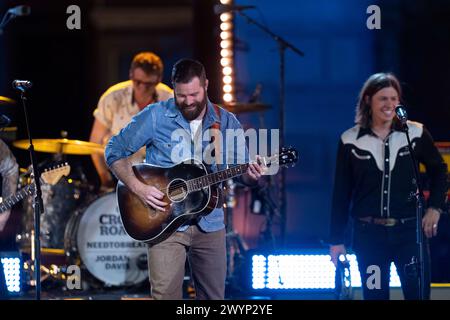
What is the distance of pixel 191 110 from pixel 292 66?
4019 mm

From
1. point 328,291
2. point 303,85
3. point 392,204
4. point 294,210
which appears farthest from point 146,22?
point 392,204

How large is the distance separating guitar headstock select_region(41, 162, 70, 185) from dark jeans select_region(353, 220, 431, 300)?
2.89 m

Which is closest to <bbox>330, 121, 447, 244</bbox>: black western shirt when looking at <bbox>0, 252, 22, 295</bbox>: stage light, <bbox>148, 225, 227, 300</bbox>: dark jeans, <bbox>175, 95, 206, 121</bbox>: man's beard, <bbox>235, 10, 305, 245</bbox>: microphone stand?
<bbox>148, 225, 227, 300</bbox>: dark jeans

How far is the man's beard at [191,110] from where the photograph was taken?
600cm

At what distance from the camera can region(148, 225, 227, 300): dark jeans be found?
5867mm

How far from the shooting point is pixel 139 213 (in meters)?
6.16

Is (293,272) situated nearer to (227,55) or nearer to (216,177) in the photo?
(216,177)

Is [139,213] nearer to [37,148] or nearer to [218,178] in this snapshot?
[218,178]

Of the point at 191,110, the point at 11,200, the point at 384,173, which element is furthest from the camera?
the point at 11,200

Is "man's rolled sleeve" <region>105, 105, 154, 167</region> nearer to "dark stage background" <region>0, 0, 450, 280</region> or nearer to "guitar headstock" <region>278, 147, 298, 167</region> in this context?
"guitar headstock" <region>278, 147, 298, 167</region>

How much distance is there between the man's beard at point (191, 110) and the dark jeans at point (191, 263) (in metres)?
0.73

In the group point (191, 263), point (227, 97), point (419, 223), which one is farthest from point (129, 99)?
point (419, 223)

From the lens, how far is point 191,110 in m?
6.01

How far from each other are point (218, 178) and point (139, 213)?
0.59m
